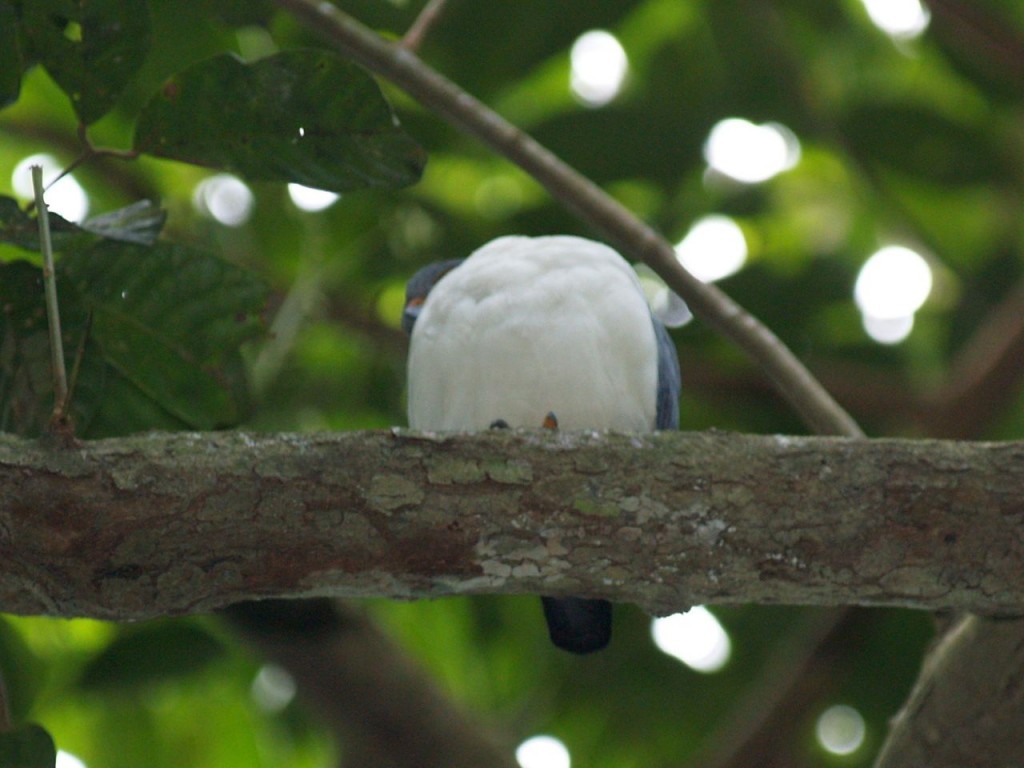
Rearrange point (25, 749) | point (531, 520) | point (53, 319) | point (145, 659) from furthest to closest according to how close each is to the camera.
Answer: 1. point (145, 659)
2. point (25, 749)
3. point (531, 520)
4. point (53, 319)

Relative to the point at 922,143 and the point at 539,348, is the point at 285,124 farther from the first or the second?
the point at 922,143

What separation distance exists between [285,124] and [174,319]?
0.47 meters

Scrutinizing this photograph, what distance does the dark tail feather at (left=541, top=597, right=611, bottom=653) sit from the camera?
6.91 ft

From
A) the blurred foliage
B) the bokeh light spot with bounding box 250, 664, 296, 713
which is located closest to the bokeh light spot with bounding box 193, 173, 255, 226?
the blurred foliage

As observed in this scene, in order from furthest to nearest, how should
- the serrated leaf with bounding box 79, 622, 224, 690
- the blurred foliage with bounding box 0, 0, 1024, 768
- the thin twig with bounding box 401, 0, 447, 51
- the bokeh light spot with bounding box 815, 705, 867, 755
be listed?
the bokeh light spot with bounding box 815, 705, 867, 755, the blurred foliage with bounding box 0, 0, 1024, 768, the serrated leaf with bounding box 79, 622, 224, 690, the thin twig with bounding box 401, 0, 447, 51

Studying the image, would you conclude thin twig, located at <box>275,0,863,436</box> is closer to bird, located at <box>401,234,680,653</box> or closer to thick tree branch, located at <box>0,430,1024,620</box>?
bird, located at <box>401,234,680,653</box>

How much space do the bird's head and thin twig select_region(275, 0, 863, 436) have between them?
308 mm

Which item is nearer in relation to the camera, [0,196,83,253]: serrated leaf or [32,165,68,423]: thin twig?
[32,165,68,423]: thin twig

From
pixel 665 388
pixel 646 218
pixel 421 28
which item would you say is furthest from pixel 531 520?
pixel 646 218

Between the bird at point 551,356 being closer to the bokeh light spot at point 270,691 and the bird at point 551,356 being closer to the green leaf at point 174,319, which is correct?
the green leaf at point 174,319

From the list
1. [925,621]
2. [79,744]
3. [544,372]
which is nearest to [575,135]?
[544,372]

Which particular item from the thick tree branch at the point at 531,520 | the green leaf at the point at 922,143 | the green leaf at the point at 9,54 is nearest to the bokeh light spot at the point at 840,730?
the green leaf at the point at 922,143

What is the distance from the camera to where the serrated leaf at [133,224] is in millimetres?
1995

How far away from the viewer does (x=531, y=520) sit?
5.74 ft
